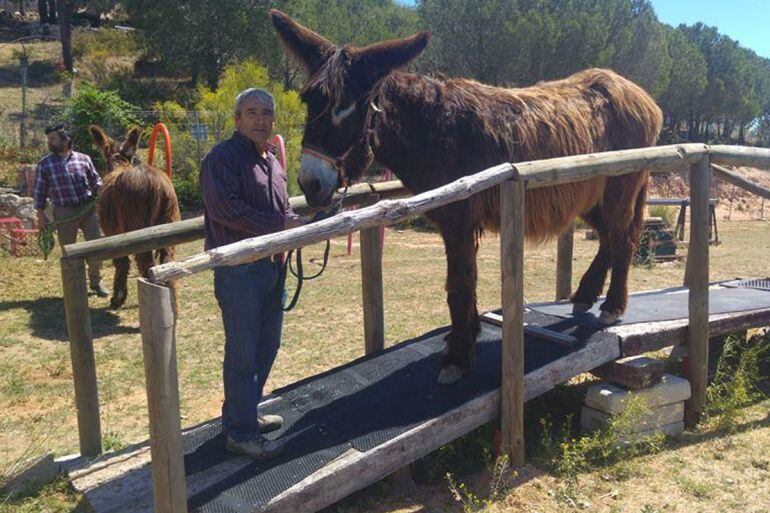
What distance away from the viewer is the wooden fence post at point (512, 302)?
138 inches

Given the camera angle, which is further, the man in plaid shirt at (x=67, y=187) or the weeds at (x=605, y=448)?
the man in plaid shirt at (x=67, y=187)

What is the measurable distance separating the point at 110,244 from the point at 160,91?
30.2m

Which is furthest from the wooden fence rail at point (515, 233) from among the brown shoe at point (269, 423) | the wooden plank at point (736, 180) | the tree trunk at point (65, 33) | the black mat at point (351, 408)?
the tree trunk at point (65, 33)

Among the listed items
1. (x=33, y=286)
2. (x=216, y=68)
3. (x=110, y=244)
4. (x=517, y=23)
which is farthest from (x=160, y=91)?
(x=110, y=244)

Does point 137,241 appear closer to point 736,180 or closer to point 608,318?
point 608,318

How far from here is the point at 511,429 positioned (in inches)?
141

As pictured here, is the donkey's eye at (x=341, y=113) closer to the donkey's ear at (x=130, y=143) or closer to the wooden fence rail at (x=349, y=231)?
the wooden fence rail at (x=349, y=231)

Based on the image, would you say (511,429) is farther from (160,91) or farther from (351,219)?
(160,91)

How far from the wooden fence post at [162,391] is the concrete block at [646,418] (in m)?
2.74

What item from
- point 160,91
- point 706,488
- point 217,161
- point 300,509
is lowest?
Answer: point 706,488

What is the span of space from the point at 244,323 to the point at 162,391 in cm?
72

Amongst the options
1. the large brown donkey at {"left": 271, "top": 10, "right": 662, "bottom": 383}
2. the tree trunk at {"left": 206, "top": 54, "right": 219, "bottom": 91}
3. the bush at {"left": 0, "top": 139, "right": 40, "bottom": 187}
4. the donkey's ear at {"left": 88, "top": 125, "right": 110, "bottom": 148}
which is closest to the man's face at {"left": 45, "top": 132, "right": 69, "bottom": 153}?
the donkey's ear at {"left": 88, "top": 125, "right": 110, "bottom": 148}

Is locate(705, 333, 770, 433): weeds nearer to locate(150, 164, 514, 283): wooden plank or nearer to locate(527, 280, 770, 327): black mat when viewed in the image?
locate(527, 280, 770, 327): black mat

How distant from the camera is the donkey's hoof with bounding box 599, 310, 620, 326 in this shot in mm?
4543
